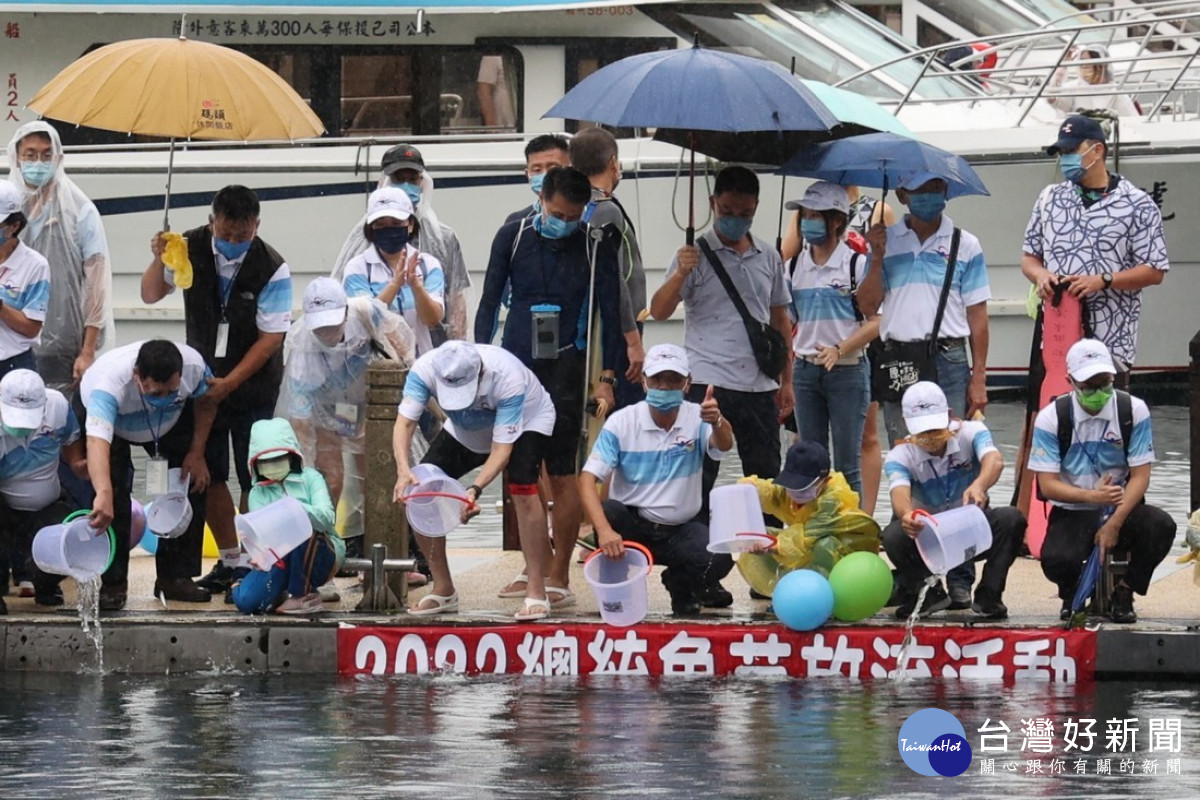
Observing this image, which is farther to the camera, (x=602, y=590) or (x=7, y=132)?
(x=7, y=132)

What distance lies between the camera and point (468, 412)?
33.4ft

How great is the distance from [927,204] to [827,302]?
0.65 metres

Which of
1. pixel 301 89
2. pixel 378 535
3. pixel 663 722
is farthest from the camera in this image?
pixel 301 89

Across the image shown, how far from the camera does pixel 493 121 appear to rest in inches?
760

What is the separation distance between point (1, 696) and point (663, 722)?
8.87ft

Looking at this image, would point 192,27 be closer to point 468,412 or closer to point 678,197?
point 678,197

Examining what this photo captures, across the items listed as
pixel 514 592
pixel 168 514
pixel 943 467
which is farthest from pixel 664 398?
pixel 168 514

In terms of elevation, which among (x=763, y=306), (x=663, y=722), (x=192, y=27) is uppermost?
(x=192, y=27)

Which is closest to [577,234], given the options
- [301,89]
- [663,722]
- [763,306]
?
[763,306]

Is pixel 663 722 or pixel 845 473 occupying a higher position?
pixel 845 473

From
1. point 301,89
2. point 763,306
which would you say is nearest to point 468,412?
point 763,306

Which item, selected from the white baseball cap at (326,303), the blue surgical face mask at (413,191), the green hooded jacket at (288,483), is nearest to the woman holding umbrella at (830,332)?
the blue surgical face mask at (413,191)

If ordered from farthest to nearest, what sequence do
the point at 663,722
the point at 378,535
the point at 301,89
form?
the point at 301,89
the point at 378,535
the point at 663,722

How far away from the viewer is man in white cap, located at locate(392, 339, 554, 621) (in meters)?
10.0
